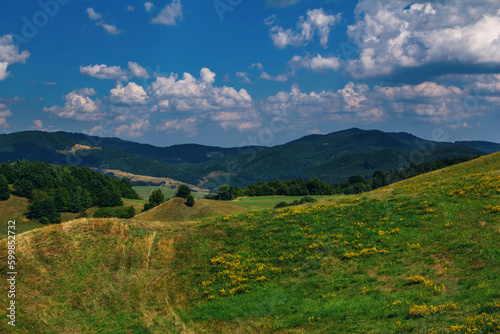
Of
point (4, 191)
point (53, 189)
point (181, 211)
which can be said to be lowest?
point (181, 211)

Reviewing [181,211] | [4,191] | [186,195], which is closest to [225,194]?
[186,195]

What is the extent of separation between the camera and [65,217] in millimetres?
151750

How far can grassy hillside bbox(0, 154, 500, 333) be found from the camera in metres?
18.5

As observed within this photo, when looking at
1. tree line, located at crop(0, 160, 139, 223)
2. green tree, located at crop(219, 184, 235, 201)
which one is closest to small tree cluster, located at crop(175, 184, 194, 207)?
green tree, located at crop(219, 184, 235, 201)

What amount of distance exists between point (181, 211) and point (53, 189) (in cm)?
10395

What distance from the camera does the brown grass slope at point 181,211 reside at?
90625 millimetres

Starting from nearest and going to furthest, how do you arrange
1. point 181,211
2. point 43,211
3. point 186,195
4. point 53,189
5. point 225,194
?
point 181,211, point 186,195, point 225,194, point 43,211, point 53,189

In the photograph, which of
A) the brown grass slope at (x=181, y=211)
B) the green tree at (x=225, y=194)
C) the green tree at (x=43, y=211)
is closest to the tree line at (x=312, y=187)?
the green tree at (x=225, y=194)

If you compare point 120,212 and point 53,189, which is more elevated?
point 53,189

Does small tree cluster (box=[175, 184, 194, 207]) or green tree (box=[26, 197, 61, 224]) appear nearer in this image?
small tree cluster (box=[175, 184, 194, 207])

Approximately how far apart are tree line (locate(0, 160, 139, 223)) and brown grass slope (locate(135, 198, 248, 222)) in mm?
70394

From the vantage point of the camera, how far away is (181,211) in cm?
9362

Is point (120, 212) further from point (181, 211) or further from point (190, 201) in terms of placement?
point (181, 211)

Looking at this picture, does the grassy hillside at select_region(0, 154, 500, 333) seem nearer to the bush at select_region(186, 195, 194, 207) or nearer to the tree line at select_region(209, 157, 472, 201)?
the bush at select_region(186, 195, 194, 207)
